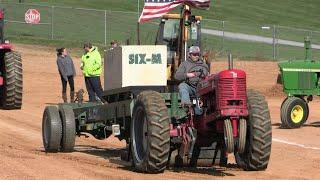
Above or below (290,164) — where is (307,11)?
above

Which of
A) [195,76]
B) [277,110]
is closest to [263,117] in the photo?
[195,76]

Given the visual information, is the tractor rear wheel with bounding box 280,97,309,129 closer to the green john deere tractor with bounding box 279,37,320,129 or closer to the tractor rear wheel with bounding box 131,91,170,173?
the green john deere tractor with bounding box 279,37,320,129

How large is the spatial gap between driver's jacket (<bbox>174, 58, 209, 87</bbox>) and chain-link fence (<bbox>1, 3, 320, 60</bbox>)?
27.4 meters

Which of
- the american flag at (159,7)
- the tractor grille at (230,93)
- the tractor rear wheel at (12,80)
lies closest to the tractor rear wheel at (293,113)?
the american flag at (159,7)

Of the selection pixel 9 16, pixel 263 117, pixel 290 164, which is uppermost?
pixel 9 16

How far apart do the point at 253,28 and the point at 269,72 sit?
55.6 ft

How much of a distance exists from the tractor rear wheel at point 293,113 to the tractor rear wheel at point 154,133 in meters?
8.51

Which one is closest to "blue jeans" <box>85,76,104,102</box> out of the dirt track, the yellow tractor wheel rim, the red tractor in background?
the dirt track

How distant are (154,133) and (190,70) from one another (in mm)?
1406

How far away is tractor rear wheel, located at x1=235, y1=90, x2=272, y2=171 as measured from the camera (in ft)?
37.7

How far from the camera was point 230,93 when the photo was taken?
11.2 m

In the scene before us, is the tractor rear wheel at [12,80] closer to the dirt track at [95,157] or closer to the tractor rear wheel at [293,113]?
the dirt track at [95,157]

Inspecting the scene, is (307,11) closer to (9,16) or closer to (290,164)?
(9,16)

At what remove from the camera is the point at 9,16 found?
1674 inches
